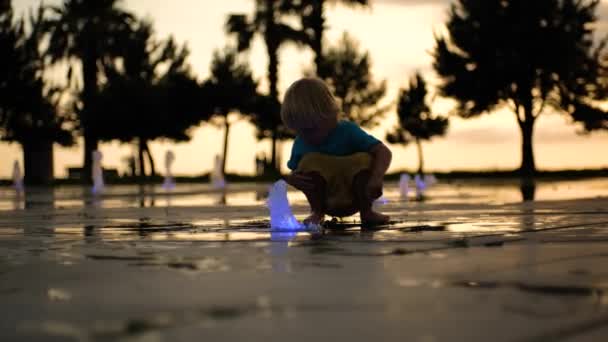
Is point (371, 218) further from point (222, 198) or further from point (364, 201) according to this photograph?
point (222, 198)

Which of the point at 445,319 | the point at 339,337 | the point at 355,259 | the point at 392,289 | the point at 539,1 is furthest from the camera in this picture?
the point at 539,1

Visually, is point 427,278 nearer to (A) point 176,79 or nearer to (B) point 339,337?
(B) point 339,337

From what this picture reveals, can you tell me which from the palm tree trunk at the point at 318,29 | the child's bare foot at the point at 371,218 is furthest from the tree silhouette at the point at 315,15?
the child's bare foot at the point at 371,218

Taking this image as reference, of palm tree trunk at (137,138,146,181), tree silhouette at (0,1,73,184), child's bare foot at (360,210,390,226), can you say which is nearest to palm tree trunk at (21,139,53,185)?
tree silhouette at (0,1,73,184)

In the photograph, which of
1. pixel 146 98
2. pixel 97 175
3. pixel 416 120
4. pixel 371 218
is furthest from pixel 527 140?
pixel 371 218

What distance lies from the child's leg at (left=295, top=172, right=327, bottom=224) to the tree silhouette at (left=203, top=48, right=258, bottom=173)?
1925 inches

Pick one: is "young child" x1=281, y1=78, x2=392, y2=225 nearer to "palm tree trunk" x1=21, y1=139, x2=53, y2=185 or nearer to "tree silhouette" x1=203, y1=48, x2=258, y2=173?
"palm tree trunk" x1=21, y1=139, x2=53, y2=185

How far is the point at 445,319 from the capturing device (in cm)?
345

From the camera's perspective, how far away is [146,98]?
54500 millimetres

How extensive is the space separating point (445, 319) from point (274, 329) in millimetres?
572

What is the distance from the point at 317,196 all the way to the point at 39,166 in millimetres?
39616

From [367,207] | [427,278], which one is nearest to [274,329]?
[427,278]

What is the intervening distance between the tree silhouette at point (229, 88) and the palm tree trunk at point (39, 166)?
41.2ft

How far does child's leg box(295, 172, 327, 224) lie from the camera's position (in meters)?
8.11
